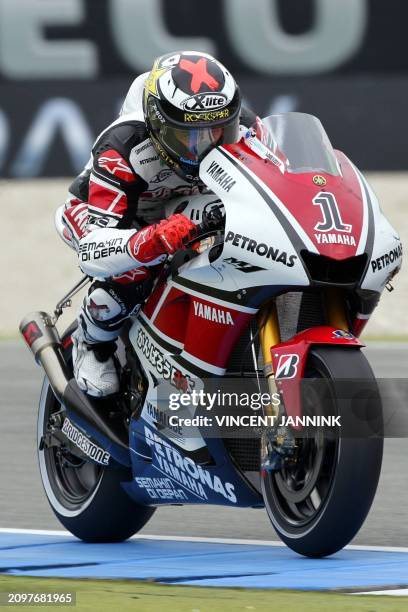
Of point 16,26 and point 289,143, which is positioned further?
point 16,26

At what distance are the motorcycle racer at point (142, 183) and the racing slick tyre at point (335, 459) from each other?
2.51 feet

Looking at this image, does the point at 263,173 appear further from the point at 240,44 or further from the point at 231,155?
the point at 240,44

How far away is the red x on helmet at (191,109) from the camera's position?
6.30 meters

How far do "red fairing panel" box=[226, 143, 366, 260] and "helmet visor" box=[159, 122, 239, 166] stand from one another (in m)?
0.09

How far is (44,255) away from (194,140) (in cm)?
1444

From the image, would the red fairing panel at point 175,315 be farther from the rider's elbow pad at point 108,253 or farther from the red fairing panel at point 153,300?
the rider's elbow pad at point 108,253

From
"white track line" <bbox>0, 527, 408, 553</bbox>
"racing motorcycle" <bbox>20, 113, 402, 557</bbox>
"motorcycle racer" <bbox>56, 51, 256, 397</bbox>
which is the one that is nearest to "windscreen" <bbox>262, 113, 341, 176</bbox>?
"racing motorcycle" <bbox>20, 113, 402, 557</bbox>

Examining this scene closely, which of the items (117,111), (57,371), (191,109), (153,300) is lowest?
(117,111)

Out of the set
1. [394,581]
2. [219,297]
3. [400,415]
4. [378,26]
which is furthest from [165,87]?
[378,26]

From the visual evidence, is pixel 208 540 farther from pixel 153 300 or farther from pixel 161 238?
pixel 161 238

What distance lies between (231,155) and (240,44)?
47.3ft

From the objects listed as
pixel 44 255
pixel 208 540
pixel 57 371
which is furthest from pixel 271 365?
pixel 44 255

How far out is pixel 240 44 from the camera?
20.4 m

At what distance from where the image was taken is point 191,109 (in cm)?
629
